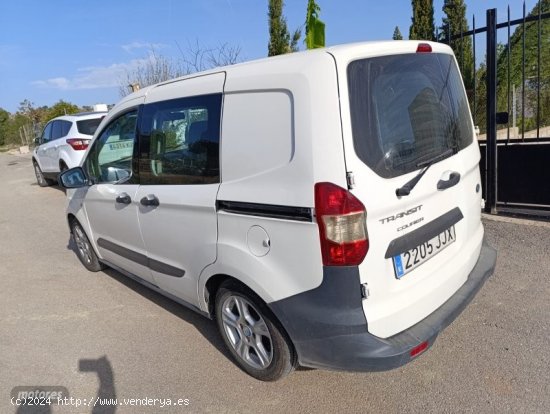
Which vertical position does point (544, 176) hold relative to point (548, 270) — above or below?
above

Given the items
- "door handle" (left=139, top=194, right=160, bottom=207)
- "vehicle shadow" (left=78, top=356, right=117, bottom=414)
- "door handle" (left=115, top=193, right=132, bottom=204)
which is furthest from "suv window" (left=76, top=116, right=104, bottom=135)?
"vehicle shadow" (left=78, top=356, right=117, bottom=414)

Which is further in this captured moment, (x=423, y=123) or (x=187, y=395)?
(x=187, y=395)

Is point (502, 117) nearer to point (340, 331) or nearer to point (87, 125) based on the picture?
point (340, 331)

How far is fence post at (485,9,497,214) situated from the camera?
539cm

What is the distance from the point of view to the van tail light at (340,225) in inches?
85.0

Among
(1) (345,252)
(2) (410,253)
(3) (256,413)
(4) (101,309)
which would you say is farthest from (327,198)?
(4) (101,309)

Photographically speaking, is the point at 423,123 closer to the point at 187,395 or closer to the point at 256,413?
the point at 256,413

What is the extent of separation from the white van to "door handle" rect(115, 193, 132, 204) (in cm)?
37

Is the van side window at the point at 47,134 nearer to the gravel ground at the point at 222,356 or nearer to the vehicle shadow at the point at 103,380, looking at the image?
the gravel ground at the point at 222,356

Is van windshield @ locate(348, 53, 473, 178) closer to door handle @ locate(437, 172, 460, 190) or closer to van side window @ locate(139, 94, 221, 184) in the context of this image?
door handle @ locate(437, 172, 460, 190)

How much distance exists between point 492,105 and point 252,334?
4430mm

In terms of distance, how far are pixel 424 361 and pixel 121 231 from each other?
264 centimetres

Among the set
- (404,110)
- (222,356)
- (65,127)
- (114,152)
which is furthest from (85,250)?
(65,127)

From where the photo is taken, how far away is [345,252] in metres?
2.20
